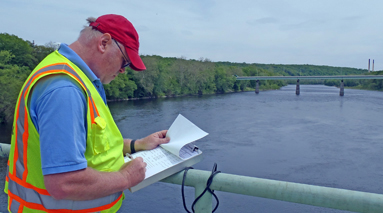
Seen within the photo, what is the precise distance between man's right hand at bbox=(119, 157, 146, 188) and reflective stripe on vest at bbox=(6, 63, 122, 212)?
0.13 meters

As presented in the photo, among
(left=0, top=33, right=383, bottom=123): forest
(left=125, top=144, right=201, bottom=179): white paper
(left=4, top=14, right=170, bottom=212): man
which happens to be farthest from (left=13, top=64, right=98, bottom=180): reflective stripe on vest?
(left=0, top=33, right=383, bottom=123): forest

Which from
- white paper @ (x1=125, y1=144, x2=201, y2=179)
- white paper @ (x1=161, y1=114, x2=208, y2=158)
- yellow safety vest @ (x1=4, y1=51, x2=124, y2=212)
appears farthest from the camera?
white paper @ (x1=161, y1=114, x2=208, y2=158)

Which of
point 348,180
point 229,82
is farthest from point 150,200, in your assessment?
point 229,82

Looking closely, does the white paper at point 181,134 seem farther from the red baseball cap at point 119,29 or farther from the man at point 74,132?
the red baseball cap at point 119,29

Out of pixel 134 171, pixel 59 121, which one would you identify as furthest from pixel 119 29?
pixel 134 171

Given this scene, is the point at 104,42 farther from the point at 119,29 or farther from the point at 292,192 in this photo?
the point at 292,192

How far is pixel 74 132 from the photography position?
1070mm

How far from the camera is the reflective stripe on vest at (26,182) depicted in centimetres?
114

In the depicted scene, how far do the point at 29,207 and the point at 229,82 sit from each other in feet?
227

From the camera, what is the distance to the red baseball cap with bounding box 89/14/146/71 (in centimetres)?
131

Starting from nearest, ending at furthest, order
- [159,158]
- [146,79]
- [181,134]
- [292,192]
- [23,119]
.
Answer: [23,119] → [292,192] → [159,158] → [181,134] → [146,79]

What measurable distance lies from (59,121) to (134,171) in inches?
17.3

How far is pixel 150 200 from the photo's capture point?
11008mm

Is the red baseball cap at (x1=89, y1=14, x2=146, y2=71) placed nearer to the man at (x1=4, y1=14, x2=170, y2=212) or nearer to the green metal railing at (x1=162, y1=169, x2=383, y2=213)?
the man at (x1=4, y1=14, x2=170, y2=212)
